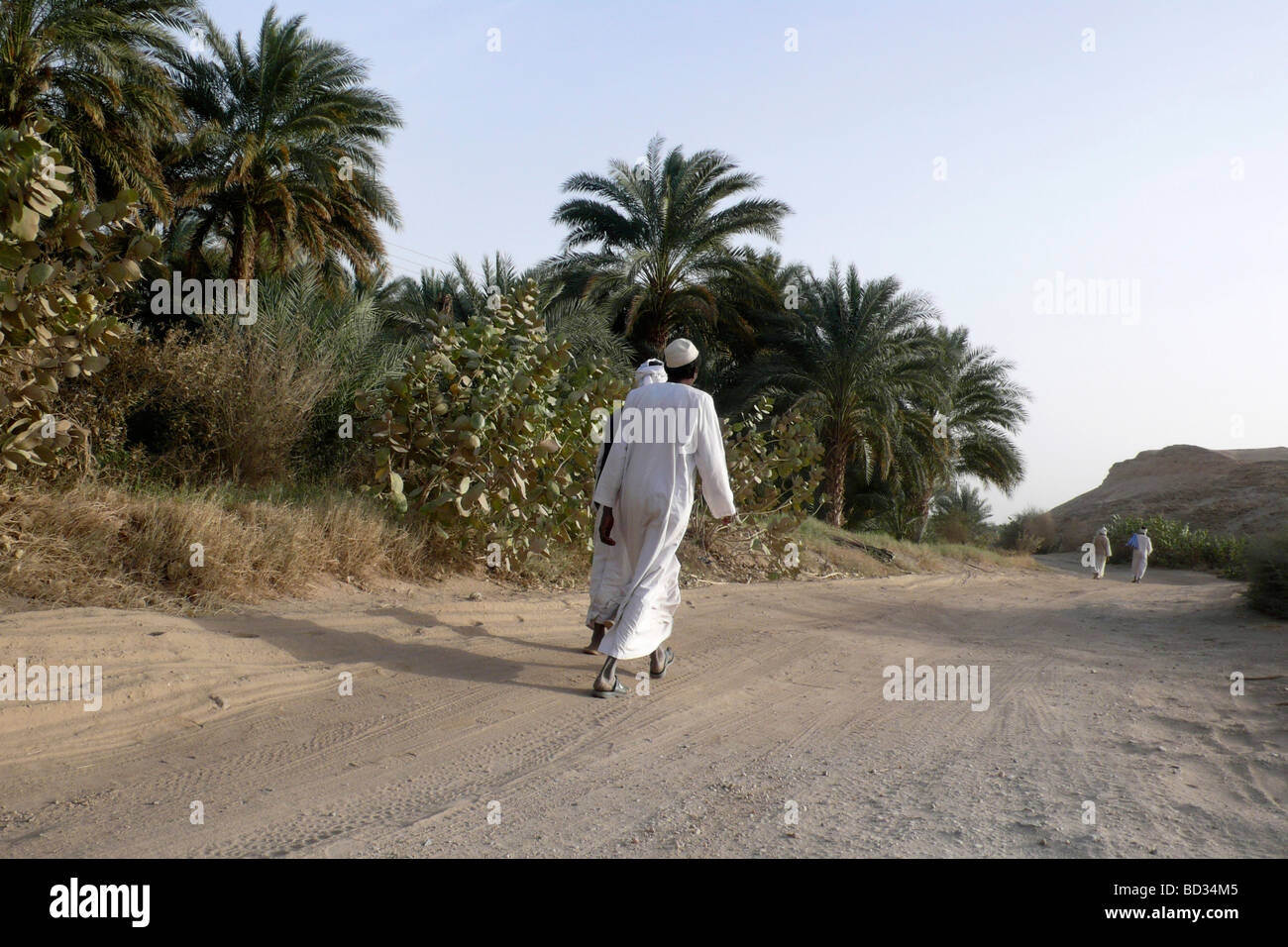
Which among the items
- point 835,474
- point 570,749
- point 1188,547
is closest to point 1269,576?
point 570,749

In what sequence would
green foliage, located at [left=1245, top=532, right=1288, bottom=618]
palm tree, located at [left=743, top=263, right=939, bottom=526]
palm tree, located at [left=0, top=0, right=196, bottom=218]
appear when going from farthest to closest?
palm tree, located at [left=743, top=263, right=939, bottom=526], palm tree, located at [left=0, top=0, right=196, bottom=218], green foliage, located at [left=1245, top=532, right=1288, bottom=618]

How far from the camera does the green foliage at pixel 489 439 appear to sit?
7.68 meters

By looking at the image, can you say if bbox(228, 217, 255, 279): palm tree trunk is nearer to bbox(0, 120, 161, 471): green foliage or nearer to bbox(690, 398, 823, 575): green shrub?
bbox(690, 398, 823, 575): green shrub

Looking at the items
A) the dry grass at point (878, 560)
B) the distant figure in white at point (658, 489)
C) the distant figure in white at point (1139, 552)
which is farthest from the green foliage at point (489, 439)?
the distant figure in white at point (1139, 552)

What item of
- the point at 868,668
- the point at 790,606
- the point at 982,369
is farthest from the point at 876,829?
the point at 982,369

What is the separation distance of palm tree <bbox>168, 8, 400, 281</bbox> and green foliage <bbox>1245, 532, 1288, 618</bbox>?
55.5ft

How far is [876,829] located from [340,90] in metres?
20.3

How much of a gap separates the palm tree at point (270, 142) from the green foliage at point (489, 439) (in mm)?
11936

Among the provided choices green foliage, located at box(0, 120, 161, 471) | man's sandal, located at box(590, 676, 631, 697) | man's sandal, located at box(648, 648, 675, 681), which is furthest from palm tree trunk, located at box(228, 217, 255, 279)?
man's sandal, located at box(590, 676, 631, 697)

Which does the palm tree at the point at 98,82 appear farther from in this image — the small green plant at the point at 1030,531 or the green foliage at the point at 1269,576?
the small green plant at the point at 1030,531

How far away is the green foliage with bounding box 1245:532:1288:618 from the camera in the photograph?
9.73 metres

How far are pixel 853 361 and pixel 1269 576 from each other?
40.8 ft

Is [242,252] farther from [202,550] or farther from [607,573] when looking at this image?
[607,573]

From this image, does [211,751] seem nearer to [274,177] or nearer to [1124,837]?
[1124,837]
